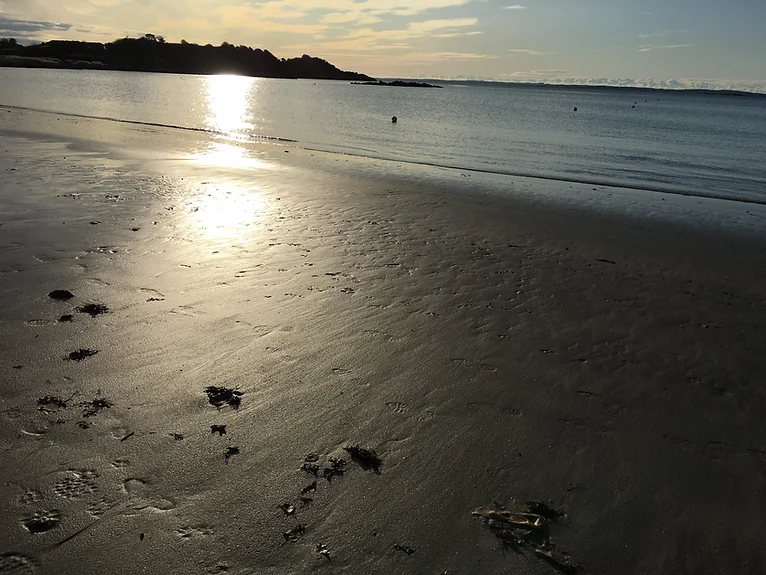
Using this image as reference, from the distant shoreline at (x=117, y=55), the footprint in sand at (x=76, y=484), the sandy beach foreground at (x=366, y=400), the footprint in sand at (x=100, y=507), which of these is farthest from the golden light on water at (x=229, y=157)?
the distant shoreline at (x=117, y=55)

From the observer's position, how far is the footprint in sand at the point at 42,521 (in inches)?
118

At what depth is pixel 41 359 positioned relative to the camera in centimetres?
477

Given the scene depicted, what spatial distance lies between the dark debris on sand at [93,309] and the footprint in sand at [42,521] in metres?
3.04

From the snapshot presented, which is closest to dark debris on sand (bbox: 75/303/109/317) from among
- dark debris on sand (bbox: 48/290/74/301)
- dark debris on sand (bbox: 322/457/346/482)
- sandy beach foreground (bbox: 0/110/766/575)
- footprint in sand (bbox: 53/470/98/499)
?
sandy beach foreground (bbox: 0/110/766/575)

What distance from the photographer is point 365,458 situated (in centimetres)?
383

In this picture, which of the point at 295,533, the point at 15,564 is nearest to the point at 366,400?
the point at 295,533

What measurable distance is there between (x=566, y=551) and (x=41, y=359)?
4915 mm

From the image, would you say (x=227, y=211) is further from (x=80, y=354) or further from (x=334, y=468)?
(x=334, y=468)

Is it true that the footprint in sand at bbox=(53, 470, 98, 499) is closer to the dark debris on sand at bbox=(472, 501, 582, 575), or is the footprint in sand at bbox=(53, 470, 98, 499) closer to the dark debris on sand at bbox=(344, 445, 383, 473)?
the dark debris on sand at bbox=(344, 445, 383, 473)

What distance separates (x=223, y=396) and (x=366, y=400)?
130 centimetres

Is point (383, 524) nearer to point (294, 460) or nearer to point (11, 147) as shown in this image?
point (294, 460)

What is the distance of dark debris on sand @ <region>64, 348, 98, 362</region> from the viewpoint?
4.81m

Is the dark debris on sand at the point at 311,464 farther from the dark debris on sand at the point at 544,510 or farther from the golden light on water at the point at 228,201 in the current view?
the golden light on water at the point at 228,201

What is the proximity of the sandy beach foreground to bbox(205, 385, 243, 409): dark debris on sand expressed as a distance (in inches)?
0.7
